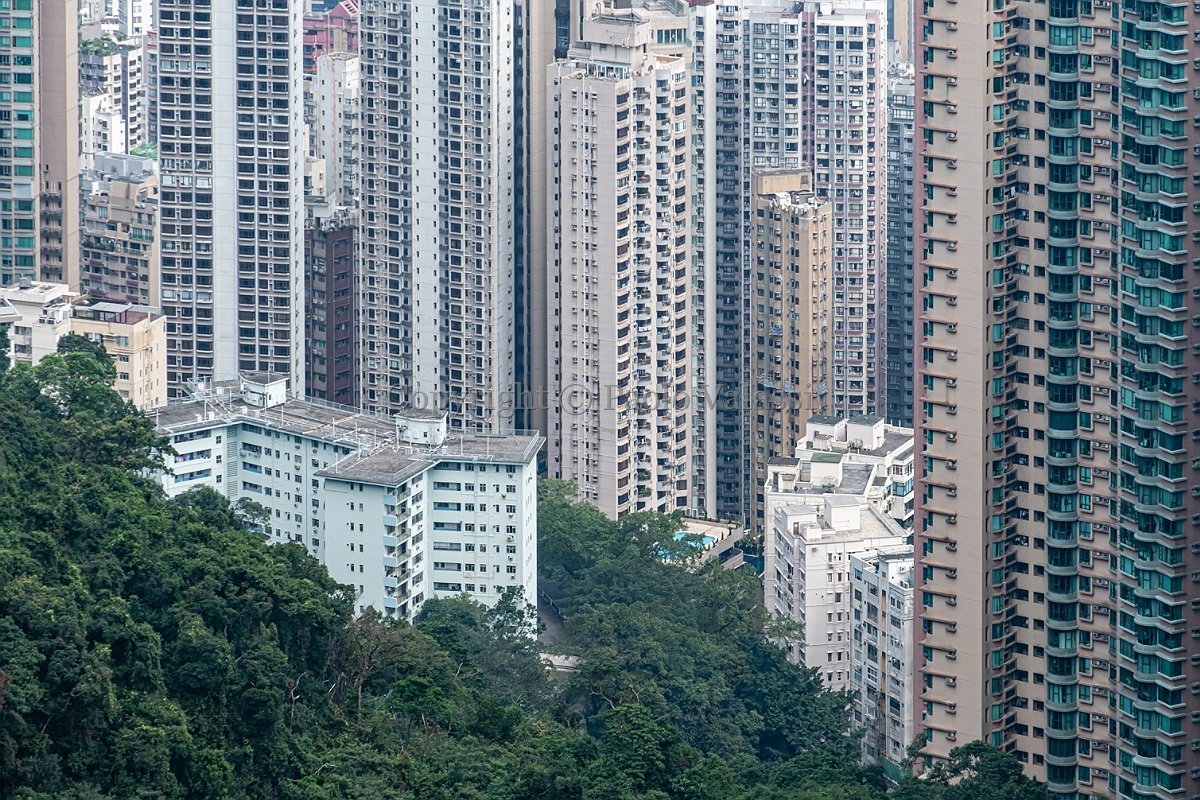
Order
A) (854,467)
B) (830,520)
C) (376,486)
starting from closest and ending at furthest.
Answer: (376,486)
(830,520)
(854,467)

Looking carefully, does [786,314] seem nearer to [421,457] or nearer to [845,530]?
[845,530]

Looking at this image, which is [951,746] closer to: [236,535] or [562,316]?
[236,535]

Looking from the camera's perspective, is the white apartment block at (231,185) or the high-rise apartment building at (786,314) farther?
the high-rise apartment building at (786,314)

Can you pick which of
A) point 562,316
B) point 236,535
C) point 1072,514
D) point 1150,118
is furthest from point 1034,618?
point 562,316

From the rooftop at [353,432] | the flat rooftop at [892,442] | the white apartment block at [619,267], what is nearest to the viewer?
the rooftop at [353,432]

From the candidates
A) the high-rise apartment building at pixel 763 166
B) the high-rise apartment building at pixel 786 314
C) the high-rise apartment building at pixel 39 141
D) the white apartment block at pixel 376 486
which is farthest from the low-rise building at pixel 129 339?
the high-rise apartment building at pixel 786 314

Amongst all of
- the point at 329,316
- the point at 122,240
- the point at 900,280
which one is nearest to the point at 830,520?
the point at 329,316

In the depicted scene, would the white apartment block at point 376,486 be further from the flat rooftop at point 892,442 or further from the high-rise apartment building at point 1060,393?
the high-rise apartment building at point 1060,393
